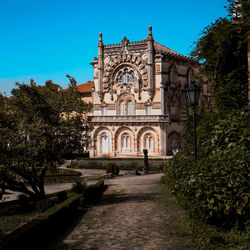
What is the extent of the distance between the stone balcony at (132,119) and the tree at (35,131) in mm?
27263

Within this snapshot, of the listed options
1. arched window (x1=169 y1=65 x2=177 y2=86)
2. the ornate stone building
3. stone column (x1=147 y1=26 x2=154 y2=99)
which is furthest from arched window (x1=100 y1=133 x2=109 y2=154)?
arched window (x1=169 y1=65 x2=177 y2=86)

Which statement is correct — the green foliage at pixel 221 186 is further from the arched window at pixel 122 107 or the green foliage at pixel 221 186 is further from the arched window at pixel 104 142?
the arched window at pixel 122 107

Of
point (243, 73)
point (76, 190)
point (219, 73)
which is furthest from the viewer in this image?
point (76, 190)

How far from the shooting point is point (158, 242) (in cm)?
919

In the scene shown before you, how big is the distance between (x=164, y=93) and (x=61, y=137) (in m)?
31.8

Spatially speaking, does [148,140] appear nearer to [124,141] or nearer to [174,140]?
[124,141]

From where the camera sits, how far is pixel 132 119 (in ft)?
149

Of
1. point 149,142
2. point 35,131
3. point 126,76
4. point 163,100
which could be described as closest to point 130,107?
point 126,76

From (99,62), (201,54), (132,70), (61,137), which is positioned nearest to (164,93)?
(132,70)

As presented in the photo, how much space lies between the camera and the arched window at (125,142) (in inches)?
1818

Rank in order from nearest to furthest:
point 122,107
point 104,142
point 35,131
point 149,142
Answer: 1. point 35,131
2. point 149,142
3. point 104,142
4. point 122,107

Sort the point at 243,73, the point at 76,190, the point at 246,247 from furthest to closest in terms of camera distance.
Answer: the point at 76,190 < the point at 243,73 < the point at 246,247

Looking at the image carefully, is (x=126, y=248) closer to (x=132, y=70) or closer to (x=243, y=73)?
(x=243, y=73)

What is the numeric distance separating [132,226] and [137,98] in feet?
119
